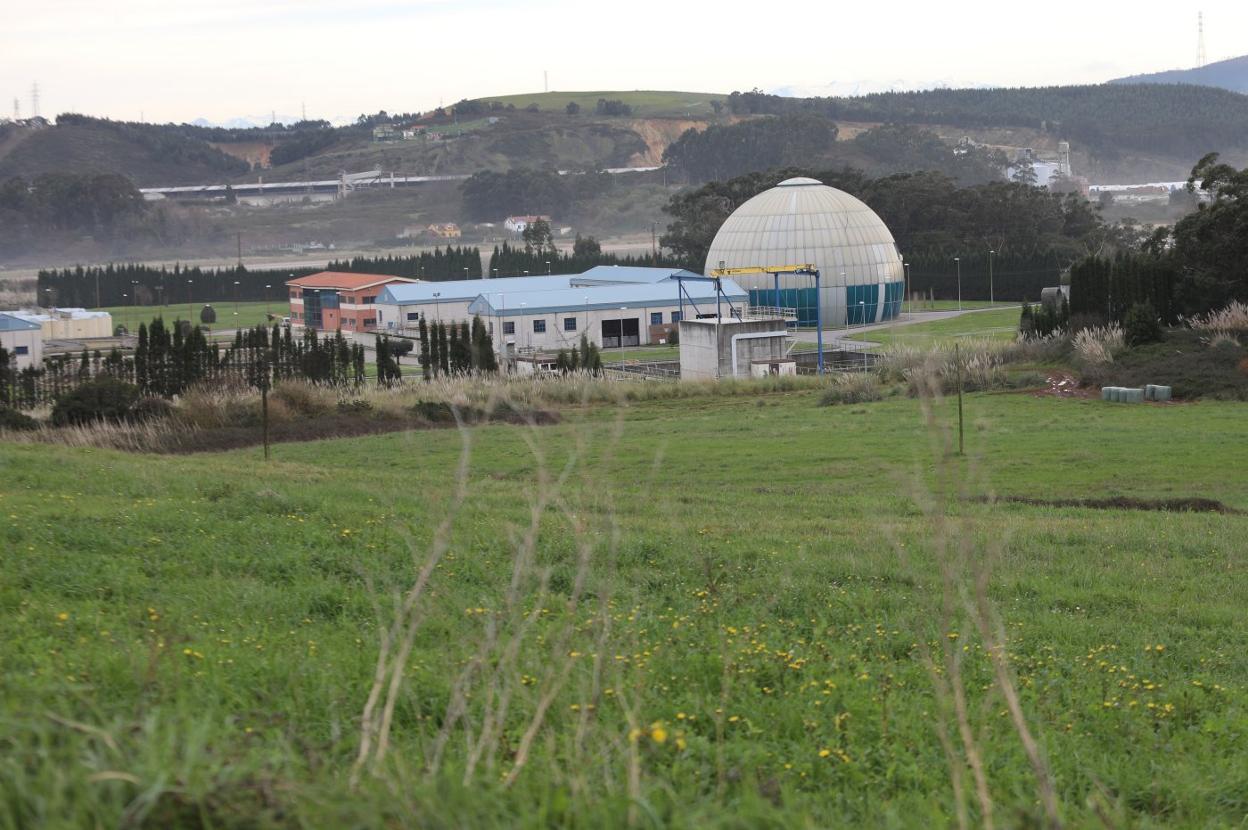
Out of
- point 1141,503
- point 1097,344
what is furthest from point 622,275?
point 1141,503

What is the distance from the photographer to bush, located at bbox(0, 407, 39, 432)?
2728 cm

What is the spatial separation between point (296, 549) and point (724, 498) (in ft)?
27.3

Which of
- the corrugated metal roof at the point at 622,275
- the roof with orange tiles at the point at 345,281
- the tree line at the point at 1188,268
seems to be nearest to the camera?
the tree line at the point at 1188,268

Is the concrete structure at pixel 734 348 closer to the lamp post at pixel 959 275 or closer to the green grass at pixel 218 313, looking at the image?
the lamp post at pixel 959 275

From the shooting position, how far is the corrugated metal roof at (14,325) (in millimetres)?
53834

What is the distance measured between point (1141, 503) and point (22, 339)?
4819 cm

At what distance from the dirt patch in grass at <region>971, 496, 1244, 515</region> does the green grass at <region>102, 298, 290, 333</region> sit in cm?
6304

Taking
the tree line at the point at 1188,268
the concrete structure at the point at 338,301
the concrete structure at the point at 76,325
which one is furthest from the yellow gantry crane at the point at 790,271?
the concrete structure at the point at 76,325

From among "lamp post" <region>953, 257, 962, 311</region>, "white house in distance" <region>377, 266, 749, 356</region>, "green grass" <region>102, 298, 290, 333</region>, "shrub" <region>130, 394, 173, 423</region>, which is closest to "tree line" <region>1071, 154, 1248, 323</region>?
"white house in distance" <region>377, 266, 749, 356</region>

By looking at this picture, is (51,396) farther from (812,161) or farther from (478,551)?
(812,161)

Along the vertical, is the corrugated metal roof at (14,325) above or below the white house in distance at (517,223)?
below

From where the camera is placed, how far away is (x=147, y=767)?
3.52 meters

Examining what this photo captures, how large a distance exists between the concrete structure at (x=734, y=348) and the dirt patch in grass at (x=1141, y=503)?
27.9 m

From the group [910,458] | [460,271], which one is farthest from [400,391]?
[460,271]
